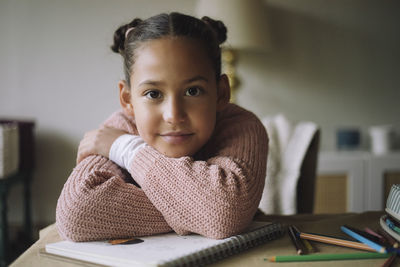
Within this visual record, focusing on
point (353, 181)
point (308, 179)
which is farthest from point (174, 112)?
point (353, 181)

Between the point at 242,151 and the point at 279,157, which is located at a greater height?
the point at 242,151

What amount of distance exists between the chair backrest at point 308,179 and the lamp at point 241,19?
0.89 meters

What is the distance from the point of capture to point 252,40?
206 centimetres

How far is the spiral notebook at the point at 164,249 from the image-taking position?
45cm

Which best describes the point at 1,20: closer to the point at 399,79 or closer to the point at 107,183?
the point at 107,183

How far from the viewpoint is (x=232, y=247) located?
1.70ft

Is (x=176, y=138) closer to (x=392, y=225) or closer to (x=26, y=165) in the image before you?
(x=392, y=225)

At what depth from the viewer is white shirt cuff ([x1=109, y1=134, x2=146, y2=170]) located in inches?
26.4

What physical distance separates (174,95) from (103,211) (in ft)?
0.73

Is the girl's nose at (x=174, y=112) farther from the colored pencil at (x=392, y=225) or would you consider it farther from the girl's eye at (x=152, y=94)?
the colored pencil at (x=392, y=225)

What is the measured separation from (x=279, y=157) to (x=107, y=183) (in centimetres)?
98

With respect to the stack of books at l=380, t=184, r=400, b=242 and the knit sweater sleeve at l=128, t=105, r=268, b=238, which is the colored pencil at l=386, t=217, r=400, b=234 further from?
the knit sweater sleeve at l=128, t=105, r=268, b=238

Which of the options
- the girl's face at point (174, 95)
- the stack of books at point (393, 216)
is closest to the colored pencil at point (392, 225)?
the stack of books at point (393, 216)

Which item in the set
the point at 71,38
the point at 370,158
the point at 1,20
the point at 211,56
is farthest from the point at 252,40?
the point at 1,20
